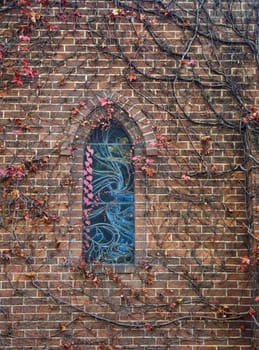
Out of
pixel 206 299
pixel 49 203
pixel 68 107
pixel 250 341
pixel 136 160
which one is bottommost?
pixel 250 341

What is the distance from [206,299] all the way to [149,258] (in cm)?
85

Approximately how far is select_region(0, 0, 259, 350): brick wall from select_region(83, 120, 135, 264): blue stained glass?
157 mm

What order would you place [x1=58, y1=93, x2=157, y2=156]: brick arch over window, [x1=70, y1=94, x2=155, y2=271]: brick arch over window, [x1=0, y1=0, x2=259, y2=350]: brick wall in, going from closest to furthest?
1. [x1=0, y1=0, x2=259, y2=350]: brick wall
2. [x1=70, y1=94, x2=155, y2=271]: brick arch over window
3. [x1=58, y1=93, x2=157, y2=156]: brick arch over window

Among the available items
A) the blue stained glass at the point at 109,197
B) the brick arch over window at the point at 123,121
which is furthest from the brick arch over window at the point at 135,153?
the blue stained glass at the point at 109,197

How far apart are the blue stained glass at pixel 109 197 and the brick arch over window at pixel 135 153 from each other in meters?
0.10

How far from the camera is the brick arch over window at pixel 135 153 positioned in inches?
305

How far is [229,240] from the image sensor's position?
772 centimetres

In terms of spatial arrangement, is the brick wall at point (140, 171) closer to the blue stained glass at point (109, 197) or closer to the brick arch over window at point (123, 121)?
the brick arch over window at point (123, 121)

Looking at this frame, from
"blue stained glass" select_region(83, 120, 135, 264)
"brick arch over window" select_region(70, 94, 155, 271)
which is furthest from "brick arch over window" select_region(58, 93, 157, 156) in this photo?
"blue stained glass" select_region(83, 120, 135, 264)

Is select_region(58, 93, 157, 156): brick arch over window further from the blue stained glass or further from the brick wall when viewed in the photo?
the blue stained glass

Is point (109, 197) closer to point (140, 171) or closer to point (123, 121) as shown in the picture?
point (140, 171)

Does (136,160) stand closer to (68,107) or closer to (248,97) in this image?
(68,107)

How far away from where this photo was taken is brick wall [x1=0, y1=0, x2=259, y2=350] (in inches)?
297

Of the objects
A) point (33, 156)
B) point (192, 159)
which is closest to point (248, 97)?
point (192, 159)
